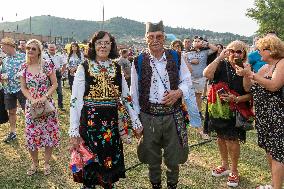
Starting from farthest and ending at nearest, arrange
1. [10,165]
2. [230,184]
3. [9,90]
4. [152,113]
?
[9,90], [10,165], [230,184], [152,113]

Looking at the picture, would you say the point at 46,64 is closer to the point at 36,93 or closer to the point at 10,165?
the point at 36,93

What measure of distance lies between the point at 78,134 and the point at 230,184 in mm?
2614

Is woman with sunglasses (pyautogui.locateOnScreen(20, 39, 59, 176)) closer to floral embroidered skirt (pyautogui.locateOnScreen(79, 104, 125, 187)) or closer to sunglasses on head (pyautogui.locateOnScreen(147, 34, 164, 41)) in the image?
floral embroidered skirt (pyautogui.locateOnScreen(79, 104, 125, 187))

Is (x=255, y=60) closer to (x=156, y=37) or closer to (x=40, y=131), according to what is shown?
(x=156, y=37)

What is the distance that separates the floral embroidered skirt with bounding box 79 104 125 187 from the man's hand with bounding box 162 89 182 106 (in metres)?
0.60

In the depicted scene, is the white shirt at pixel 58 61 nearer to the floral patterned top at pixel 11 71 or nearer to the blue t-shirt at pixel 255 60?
the floral patterned top at pixel 11 71

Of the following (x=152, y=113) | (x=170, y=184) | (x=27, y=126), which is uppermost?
(x=152, y=113)

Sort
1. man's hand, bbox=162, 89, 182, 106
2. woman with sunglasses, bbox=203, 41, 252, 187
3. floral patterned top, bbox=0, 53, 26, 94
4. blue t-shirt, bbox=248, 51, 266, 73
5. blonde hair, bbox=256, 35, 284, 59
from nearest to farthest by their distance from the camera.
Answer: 1. man's hand, bbox=162, 89, 182, 106
2. blonde hair, bbox=256, 35, 284, 59
3. woman with sunglasses, bbox=203, 41, 252, 187
4. blue t-shirt, bbox=248, 51, 266, 73
5. floral patterned top, bbox=0, 53, 26, 94

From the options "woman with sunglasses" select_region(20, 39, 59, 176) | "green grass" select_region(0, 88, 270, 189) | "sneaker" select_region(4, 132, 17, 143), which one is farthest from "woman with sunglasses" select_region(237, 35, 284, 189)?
"sneaker" select_region(4, 132, 17, 143)

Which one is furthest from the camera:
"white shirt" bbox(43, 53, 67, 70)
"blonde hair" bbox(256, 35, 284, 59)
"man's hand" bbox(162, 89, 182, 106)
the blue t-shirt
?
"white shirt" bbox(43, 53, 67, 70)

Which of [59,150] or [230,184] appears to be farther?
[59,150]

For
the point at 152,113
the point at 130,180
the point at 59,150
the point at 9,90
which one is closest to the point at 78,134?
the point at 152,113

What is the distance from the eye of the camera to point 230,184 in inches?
217

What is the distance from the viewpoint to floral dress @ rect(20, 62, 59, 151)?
575 cm
